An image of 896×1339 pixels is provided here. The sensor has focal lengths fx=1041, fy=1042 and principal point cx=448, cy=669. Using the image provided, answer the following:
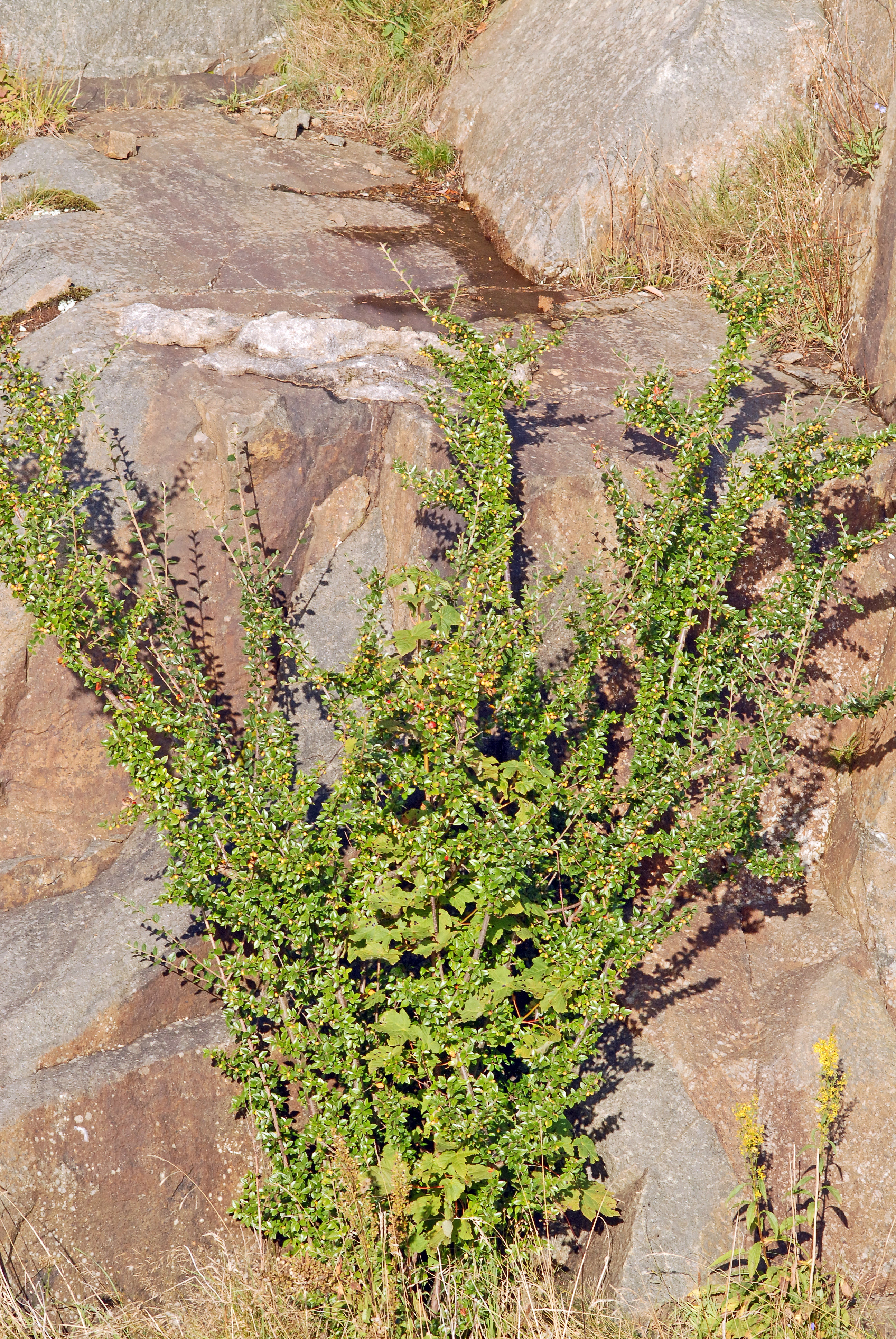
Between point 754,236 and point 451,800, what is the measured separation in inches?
158

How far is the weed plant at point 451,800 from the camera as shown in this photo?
3.37 meters

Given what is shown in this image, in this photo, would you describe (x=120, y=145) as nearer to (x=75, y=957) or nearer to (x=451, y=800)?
(x=75, y=957)

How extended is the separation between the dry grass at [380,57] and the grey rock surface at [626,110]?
0.90m

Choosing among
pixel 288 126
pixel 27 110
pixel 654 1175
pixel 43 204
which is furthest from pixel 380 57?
pixel 654 1175

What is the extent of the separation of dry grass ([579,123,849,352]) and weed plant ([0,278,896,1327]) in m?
1.45

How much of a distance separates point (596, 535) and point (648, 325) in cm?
178

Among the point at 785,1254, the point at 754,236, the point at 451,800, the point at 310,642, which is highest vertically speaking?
the point at 754,236

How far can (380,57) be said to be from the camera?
7.59 meters

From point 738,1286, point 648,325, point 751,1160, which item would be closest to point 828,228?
point 648,325

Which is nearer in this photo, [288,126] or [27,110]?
[27,110]

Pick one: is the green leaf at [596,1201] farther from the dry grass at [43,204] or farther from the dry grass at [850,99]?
the dry grass at [43,204]

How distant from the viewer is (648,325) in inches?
227

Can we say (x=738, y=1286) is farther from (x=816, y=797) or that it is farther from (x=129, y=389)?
(x=129, y=389)

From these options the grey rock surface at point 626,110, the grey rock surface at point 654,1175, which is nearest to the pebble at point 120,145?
the grey rock surface at point 626,110
